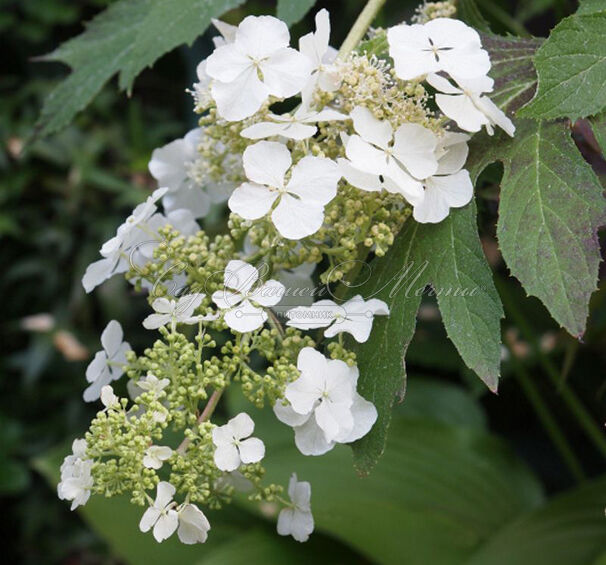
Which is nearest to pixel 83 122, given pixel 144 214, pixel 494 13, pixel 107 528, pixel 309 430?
Result: pixel 107 528

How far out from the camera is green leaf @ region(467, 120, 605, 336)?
0.50 metres

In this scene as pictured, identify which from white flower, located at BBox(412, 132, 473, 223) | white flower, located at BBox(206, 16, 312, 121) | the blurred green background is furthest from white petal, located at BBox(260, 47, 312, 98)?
the blurred green background

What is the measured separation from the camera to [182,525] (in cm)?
50

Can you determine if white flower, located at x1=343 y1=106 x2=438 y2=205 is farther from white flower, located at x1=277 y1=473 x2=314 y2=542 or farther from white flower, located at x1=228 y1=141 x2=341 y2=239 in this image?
white flower, located at x1=277 y1=473 x2=314 y2=542

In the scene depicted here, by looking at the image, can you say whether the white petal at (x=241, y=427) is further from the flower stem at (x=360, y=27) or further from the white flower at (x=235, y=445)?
the flower stem at (x=360, y=27)

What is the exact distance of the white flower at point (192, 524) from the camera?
19.3 inches

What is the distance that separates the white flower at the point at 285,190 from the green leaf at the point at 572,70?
14cm

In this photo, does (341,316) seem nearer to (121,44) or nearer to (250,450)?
(250,450)

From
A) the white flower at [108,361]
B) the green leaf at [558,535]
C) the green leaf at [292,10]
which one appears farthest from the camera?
the green leaf at [558,535]

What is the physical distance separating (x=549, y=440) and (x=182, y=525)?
5.42ft

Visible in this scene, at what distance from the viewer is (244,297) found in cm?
53

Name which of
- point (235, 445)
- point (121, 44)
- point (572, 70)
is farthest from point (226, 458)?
point (121, 44)

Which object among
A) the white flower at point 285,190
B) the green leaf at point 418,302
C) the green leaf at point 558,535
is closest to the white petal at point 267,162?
the white flower at point 285,190

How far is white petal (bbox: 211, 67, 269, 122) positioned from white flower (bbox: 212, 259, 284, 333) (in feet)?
0.34
